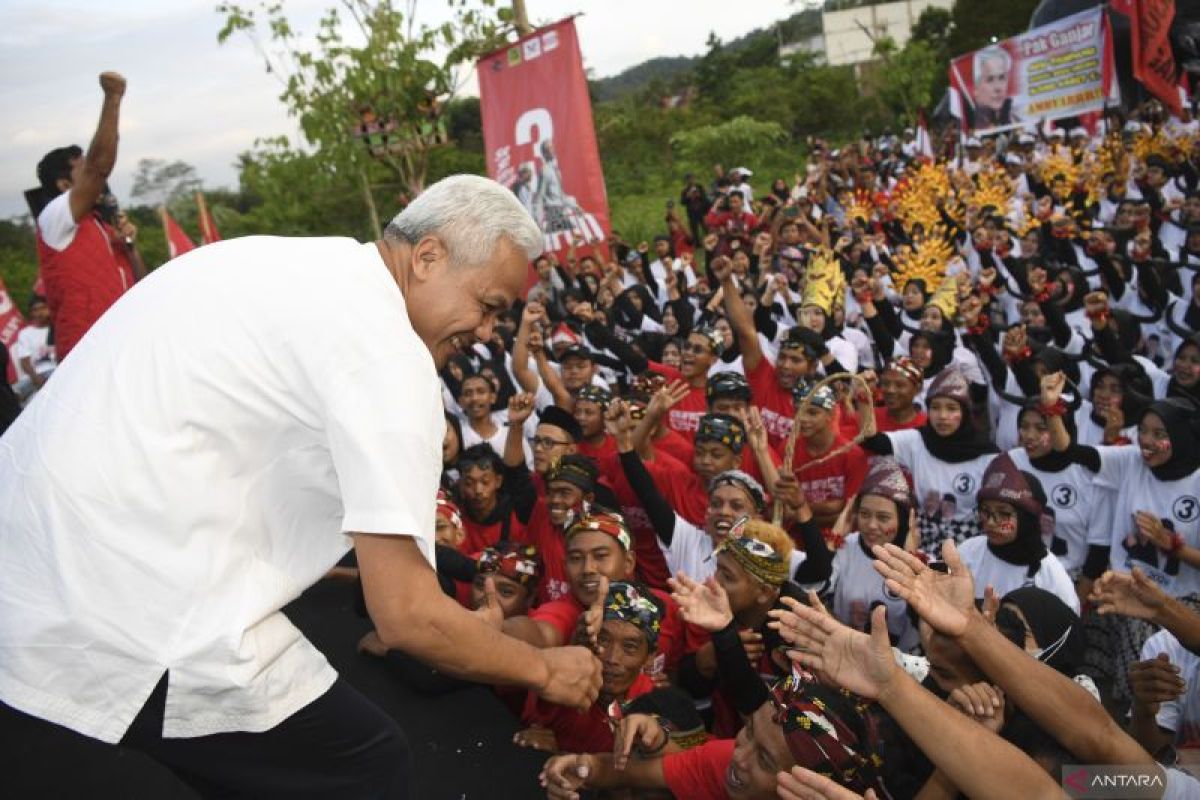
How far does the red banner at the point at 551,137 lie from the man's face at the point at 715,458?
17.9 feet

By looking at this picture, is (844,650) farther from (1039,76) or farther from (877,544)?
(1039,76)

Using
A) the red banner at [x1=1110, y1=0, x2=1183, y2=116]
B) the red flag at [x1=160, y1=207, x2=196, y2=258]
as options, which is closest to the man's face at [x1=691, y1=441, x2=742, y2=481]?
the red flag at [x1=160, y1=207, x2=196, y2=258]

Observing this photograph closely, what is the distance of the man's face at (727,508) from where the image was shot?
4.09 m

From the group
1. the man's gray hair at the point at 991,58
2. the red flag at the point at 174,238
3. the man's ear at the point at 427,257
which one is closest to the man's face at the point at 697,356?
the man's ear at the point at 427,257

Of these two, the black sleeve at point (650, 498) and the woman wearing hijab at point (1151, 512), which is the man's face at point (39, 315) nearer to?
the black sleeve at point (650, 498)

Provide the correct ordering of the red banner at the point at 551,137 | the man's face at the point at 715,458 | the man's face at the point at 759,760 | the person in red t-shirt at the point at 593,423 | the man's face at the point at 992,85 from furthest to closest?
1. the man's face at the point at 992,85
2. the red banner at the point at 551,137
3. the person in red t-shirt at the point at 593,423
4. the man's face at the point at 715,458
5. the man's face at the point at 759,760

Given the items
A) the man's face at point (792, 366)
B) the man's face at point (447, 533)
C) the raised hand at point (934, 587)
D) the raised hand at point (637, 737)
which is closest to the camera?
the raised hand at point (934, 587)

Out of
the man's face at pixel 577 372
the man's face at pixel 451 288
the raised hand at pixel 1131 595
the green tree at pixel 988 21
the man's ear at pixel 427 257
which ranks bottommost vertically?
the raised hand at pixel 1131 595

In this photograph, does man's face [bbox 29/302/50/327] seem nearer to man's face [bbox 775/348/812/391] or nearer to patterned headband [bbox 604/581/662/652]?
man's face [bbox 775/348/812/391]

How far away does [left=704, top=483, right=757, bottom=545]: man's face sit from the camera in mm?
4086

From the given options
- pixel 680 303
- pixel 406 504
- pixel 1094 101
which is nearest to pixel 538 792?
pixel 406 504

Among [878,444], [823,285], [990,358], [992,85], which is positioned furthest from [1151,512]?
[992,85]

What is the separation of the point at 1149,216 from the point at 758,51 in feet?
161

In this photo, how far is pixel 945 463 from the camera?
5133mm
